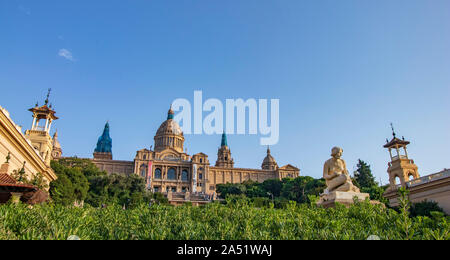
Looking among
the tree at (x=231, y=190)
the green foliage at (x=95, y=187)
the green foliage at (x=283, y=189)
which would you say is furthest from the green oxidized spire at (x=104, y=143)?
the tree at (x=231, y=190)

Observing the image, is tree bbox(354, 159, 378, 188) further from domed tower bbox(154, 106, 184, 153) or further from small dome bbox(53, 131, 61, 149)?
small dome bbox(53, 131, 61, 149)

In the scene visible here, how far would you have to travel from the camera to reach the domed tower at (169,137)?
86.0m

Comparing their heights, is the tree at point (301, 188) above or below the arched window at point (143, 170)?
below

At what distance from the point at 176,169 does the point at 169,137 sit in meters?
15.7

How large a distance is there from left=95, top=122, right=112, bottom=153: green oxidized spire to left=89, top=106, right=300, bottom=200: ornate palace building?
2473 mm

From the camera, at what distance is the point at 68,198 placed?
102ft

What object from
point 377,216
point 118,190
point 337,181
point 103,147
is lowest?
point 377,216

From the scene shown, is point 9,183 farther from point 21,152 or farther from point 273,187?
point 273,187

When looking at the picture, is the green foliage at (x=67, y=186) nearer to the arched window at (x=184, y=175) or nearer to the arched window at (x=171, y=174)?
the arched window at (x=171, y=174)

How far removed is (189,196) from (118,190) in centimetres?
1451
